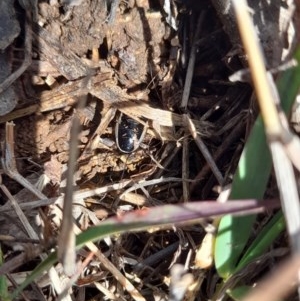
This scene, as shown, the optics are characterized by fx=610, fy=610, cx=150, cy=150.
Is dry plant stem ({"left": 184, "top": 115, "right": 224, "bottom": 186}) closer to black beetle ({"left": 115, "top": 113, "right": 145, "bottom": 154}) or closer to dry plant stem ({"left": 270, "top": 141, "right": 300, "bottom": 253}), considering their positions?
black beetle ({"left": 115, "top": 113, "right": 145, "bottom": 154})

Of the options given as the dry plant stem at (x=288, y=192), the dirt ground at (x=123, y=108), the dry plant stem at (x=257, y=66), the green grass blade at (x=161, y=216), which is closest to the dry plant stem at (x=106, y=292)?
the dirt ground at (x=123, y=108)

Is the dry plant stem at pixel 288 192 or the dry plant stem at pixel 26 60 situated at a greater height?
the dry plant stem at pixel 26 60

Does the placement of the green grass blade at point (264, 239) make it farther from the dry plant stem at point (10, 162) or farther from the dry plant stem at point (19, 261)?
the dry plant stem at point (10, 162)

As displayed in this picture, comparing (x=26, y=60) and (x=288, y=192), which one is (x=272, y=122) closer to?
(x=288, y=192)

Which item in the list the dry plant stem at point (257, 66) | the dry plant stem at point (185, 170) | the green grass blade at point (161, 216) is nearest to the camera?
the dry plant stem at point (257, 66)

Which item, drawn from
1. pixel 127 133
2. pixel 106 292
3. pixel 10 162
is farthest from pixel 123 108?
pixel 106 292

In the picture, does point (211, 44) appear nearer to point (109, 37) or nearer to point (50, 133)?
point (109, 37)

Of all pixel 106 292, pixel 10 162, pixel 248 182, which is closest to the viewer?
pixel 248 182
